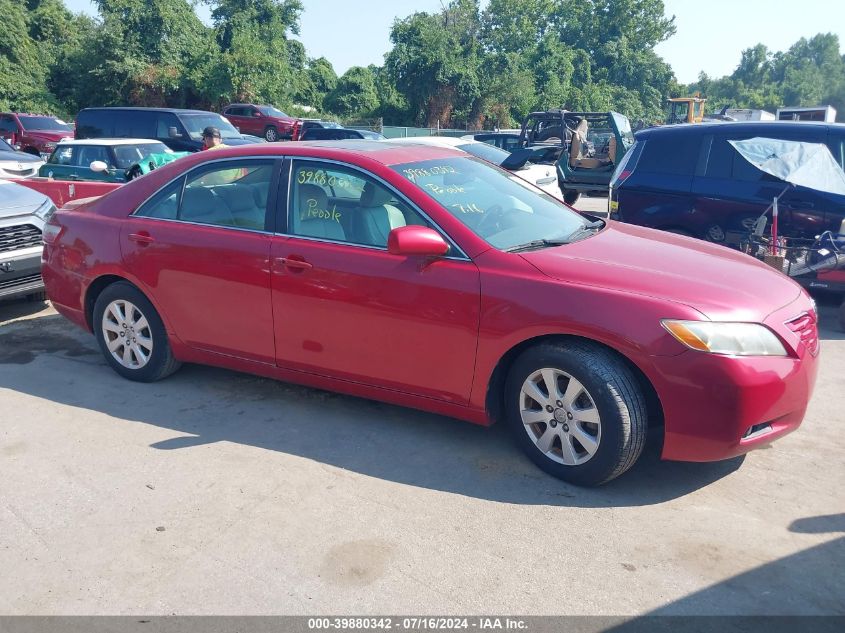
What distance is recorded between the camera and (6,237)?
684cm

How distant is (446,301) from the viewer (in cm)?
397

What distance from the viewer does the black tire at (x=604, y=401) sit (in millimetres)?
3582

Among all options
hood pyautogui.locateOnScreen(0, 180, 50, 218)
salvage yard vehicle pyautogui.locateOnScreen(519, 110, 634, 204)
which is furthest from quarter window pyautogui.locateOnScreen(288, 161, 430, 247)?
salvage yard vehicle pyautogui.locateOnScreen(519, 110, 634, 204)

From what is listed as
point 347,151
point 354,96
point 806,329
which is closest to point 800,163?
point 806,329

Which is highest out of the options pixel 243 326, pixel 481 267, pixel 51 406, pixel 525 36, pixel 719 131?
pixel 525 36

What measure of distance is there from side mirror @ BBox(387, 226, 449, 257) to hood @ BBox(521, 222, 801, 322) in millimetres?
460

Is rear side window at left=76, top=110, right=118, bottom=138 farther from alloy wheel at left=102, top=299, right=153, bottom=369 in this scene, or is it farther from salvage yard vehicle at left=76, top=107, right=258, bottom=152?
alloy wheel at left=102, top=299, right=153, bottom=369

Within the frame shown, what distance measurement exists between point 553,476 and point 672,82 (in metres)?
64.7

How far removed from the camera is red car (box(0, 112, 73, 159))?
78.9 feet

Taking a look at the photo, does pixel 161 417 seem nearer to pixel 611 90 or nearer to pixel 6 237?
pixel 6 237

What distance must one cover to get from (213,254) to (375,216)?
1.14 metres

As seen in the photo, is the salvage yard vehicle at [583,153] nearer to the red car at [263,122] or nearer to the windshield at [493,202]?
the windshield at [493,202]

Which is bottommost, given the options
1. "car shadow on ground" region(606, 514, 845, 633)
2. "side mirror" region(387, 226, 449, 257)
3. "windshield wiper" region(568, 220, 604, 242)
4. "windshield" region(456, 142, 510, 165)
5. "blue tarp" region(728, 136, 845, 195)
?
"car shadow on ground" region(606, 514, 845, 633)

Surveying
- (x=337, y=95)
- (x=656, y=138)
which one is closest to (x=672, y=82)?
(x=337, y=95)
